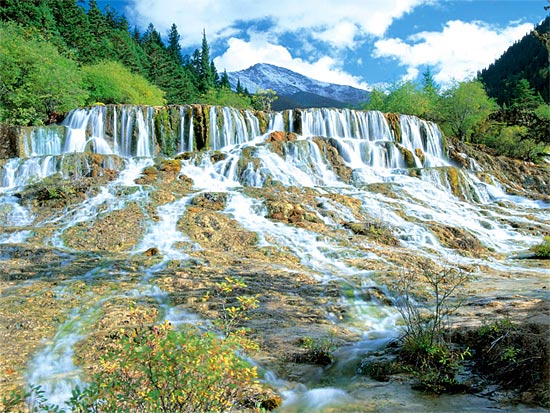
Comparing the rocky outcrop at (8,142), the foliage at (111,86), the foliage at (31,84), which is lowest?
the rocky outcrop at (8,142)

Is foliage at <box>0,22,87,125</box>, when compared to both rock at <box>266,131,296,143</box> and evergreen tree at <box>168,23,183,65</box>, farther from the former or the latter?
evergreen tree at <box>168,23,183,65</box>

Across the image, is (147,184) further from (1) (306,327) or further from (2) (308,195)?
(1) (306,327)

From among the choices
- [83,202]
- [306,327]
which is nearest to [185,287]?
[306,327]

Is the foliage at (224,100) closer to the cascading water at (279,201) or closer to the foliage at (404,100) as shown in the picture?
the foliage at (404,100)

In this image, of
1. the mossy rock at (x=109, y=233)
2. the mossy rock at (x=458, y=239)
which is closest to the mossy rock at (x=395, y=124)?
the mossy rock at (x=458, y=239)

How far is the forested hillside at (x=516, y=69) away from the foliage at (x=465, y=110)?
42950 mm

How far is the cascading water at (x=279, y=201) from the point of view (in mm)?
7023

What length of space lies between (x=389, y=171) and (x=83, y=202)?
16660 mm

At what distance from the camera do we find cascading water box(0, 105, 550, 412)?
702cm

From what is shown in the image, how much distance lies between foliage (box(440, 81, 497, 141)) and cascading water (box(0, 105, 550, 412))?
14571 millimetres

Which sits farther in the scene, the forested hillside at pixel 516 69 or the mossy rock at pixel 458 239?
the forested hillside at pixel 516 69

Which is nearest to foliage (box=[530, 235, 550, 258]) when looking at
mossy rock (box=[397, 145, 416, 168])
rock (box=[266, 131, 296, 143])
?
mossy rock (box=[397, 145, 416, 168])

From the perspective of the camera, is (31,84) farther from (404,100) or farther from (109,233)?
(404,100)

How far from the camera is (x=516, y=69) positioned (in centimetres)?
9775
